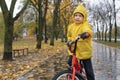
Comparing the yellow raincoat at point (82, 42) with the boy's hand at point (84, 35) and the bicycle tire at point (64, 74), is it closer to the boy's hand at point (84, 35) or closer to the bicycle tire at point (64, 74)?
the boy's hand at point (84, 35)

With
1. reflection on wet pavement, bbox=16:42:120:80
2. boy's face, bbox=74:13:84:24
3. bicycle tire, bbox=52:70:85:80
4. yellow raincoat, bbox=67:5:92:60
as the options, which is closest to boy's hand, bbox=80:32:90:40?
yellow raincoat, bbox=67:5:92:60

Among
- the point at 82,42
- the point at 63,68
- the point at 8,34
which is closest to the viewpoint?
the point at 82,42

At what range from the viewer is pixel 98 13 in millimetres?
85125

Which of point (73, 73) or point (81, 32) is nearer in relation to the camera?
point (73, 73)

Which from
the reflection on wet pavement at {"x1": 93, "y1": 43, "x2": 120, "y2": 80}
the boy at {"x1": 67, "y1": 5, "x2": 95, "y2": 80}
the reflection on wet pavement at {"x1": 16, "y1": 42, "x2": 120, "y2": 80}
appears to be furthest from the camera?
the reflection on wet pavement at {"x1": 93, "y1": 43, "x2": 120, "y2": 80}

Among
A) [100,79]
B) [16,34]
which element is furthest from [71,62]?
[16,34]

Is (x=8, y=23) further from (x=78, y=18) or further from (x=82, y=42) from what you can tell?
A: (x=82, y=42)

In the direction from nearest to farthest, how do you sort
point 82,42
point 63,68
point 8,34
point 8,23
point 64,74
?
point 64,74
point 82,42
point 63,68
point 8,23
point 8,34

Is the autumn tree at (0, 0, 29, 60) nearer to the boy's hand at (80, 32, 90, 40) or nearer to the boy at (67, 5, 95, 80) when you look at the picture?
the boy at (67, 5, 95, 80)

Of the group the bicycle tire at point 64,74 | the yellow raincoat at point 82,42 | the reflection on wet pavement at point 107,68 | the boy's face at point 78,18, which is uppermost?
the boy's face at point 78,18

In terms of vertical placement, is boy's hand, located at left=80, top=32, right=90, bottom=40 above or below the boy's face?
below

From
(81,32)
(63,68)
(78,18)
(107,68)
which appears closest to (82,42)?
(81,32)

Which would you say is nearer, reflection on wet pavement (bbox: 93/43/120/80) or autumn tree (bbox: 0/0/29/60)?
reflection on wet pavement (bbox: 93/43/120/80)

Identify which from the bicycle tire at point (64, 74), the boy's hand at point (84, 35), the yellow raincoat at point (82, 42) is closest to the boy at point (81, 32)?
the yellow raincoat at point (82, 42)
